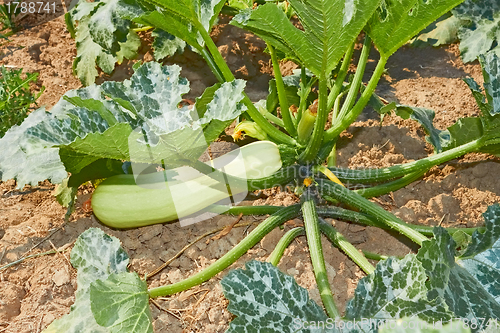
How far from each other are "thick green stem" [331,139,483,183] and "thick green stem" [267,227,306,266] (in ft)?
0.99

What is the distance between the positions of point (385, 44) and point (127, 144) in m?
0.91

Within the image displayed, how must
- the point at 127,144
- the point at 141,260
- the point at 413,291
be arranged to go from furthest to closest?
the point at 141,260, the point at 127,144, the point at 413,291

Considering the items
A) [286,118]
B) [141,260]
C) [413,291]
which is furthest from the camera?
[286,118]

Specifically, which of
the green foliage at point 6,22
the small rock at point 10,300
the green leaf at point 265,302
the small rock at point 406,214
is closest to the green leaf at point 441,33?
the small rock at point 406,214

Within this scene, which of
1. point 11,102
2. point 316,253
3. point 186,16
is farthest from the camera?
point 11,102

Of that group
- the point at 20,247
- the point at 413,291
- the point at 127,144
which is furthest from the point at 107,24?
the point at 413,291

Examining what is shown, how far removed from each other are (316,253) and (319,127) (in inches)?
18.1

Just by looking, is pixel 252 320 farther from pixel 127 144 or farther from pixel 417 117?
pixel 417 117

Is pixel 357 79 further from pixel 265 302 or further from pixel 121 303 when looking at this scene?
pixel 121 303

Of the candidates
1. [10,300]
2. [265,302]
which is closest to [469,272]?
[265,302]

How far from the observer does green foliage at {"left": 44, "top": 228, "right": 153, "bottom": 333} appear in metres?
1.28

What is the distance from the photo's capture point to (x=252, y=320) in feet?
3.94

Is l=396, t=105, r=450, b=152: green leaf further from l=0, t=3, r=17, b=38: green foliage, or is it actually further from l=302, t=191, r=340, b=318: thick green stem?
l=0, t=3, r=17, b=38: green foliage

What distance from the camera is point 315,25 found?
1.20m
